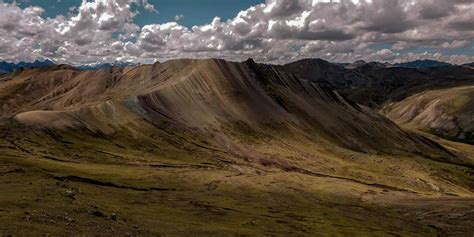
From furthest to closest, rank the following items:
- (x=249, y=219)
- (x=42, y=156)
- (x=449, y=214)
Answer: (x=42, y=156) → (x=449, y=214) → (x=249, y=219)

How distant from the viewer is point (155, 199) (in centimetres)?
10969

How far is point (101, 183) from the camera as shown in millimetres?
121625

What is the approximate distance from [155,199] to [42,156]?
69.6 meters

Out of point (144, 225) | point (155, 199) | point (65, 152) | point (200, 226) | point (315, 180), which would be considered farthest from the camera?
point (315, 180)

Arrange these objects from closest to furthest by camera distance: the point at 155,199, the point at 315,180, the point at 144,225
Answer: the point at 144,225
the point at 155,199
the point at 315,180

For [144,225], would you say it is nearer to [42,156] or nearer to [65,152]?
[42,156]

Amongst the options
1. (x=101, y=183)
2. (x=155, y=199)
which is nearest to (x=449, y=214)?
(x=155, y=199)

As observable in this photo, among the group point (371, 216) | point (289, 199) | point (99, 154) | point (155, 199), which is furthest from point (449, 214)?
point (99, 154)

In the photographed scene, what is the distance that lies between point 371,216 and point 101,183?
78429 mm

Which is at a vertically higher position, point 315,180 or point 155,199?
point 155,199

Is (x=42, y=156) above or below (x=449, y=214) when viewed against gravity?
above

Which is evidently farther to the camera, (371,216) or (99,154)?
(99,154)

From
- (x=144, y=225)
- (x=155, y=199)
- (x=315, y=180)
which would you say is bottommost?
(x=315, y=180)

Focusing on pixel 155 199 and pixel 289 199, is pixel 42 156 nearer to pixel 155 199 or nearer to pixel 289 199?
pixel 155 199
